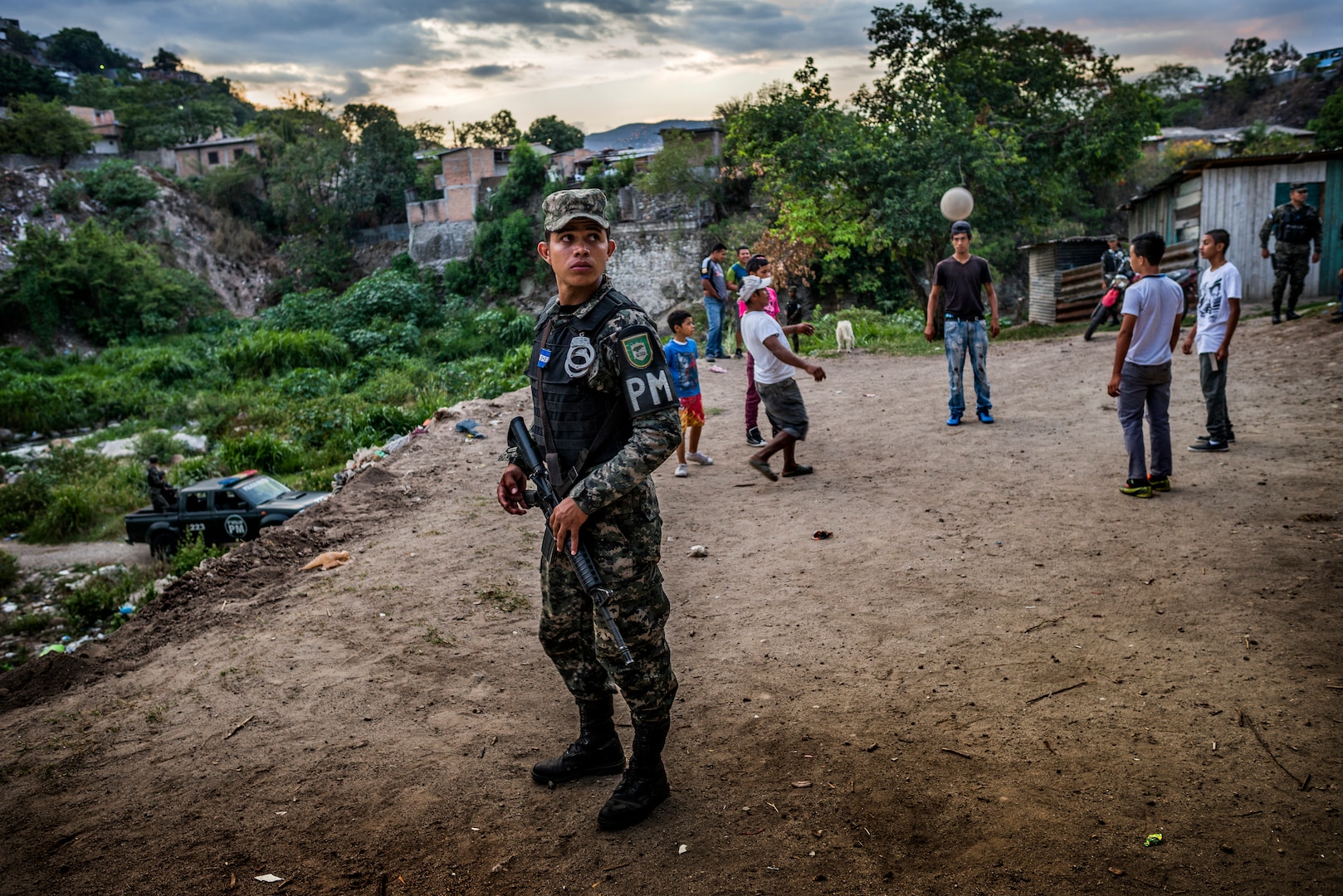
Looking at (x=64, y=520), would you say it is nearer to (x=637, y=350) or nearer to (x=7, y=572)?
(x=7, y=572)

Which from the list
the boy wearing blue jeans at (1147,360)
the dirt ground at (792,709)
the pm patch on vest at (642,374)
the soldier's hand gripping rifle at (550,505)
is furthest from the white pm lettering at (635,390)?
the boy wearing blue jeans at (1147,360)

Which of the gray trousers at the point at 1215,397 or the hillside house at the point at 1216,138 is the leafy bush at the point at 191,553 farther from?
the hillside house at the point at 1216,138

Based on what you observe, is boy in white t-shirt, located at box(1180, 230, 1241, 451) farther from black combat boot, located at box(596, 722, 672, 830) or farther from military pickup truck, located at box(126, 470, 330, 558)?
military pickup truck, located at box(126, 470, 330, 558)

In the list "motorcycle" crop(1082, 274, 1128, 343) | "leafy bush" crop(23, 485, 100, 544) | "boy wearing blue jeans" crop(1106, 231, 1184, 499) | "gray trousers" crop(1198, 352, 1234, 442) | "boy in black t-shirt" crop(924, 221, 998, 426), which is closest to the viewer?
"boy wearing blue jeans" crop(1106, 231, 1184, 499)

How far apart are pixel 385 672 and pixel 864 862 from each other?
2.59 m

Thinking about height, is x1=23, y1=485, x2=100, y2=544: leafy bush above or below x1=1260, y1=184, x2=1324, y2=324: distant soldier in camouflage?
below

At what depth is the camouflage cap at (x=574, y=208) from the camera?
2.74 m

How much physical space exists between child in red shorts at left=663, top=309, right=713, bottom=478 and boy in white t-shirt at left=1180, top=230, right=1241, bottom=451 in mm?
3685

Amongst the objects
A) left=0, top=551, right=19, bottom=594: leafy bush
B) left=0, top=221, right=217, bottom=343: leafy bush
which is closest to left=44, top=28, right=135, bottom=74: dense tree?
left=0, top=221, right=217, bottom=343: leafy bush

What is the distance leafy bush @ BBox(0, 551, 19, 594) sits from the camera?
11.1 metres

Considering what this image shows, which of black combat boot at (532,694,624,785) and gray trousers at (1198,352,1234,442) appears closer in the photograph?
black combat boot at (532,694,624,785)

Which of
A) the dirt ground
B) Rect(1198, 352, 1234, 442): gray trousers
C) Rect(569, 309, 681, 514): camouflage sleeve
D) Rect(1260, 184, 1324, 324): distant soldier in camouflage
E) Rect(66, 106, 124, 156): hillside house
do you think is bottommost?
the dirt ground

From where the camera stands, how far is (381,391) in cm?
2064

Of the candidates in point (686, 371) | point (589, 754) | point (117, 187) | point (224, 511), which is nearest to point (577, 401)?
point (589, 754)
